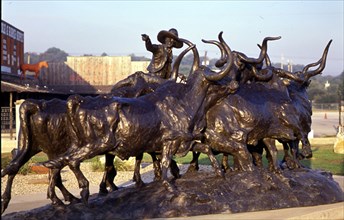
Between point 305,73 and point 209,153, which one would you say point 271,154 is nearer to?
point 209,153

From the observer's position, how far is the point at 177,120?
858 cm

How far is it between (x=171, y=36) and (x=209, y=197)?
Result: 3.19m

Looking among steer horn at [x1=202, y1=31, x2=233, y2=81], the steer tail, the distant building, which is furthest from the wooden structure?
the steer tail

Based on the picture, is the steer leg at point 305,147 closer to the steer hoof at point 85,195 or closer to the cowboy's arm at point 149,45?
the cowboy's arm at point 149,45

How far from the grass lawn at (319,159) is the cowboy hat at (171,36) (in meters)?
7.83

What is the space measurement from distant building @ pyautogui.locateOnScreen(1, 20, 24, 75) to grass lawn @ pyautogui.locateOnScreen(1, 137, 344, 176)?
1776 centimetres

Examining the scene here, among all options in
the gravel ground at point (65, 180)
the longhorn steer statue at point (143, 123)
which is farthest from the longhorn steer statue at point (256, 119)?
the gravel ground at point (65, 180)

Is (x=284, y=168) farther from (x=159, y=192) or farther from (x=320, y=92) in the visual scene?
(x=320, y=92)

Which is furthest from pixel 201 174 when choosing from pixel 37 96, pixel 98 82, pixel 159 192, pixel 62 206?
pixel 98 82

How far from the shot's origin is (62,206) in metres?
7.75

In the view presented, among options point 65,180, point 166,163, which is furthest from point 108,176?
point 65,180

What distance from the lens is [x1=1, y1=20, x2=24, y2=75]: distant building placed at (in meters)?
38.5

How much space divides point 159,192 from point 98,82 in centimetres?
3802

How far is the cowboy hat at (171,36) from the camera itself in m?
10.2
